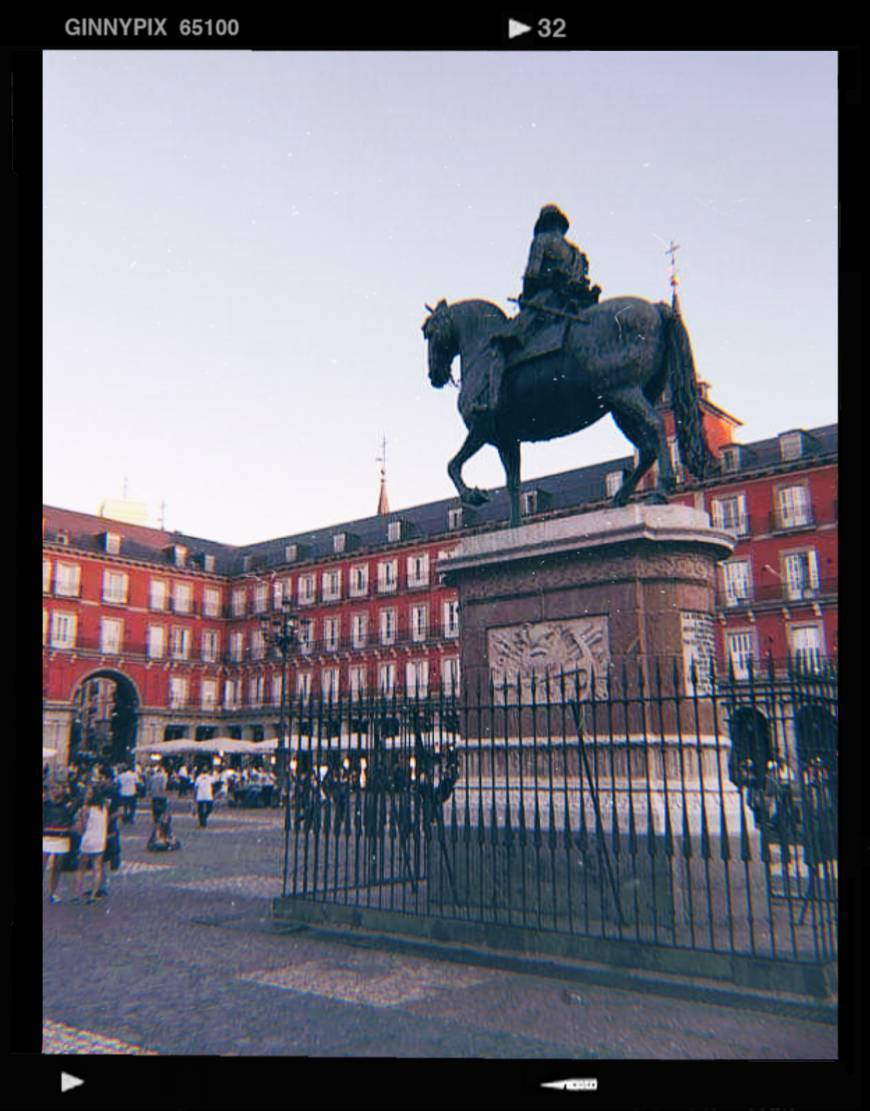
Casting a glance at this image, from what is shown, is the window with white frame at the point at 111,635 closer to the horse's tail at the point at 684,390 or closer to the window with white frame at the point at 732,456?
the window with white frame at the point at 732,456

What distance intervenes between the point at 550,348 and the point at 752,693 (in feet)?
12.8

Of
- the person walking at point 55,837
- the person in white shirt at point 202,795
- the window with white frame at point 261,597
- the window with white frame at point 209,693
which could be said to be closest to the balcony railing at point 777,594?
the person in white shirt at point 202,795

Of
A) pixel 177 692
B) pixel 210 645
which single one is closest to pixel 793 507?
pixel 177 692

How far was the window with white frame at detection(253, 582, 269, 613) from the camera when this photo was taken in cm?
5562

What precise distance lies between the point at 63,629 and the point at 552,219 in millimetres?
41519

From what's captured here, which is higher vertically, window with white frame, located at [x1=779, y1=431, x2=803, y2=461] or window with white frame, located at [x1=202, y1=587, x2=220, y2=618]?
window with white frame, located at [x1=779, y1=431, x2=803, y2=461]

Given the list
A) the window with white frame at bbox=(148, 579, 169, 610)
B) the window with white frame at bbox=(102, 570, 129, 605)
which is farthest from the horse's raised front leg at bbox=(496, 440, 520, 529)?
the window with white frame at bbox=(148, 579, 169, 610)

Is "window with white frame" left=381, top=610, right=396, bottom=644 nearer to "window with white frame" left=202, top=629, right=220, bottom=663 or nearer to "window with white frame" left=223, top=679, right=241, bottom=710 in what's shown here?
"window with white frame" left=223, top=679, right=241, bottom=710

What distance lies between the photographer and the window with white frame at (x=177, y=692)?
2035 inches

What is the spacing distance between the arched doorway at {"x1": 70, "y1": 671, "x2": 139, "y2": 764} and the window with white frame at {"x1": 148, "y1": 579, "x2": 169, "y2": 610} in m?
4.42

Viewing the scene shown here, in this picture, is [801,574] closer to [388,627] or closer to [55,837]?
[388,627]

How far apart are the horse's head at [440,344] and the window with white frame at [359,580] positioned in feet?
138
